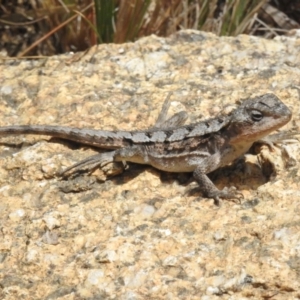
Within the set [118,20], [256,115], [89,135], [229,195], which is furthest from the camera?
[118,20]

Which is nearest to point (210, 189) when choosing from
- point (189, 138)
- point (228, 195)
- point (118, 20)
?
point (228, 195)

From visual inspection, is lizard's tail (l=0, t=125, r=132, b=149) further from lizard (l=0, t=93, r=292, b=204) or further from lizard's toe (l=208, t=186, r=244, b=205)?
lizard's toe (l=208, t=186, r=244, b=205)

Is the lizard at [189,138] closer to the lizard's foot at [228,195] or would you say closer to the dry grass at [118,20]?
the lizard's foot at [228,195]

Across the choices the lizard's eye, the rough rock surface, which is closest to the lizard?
the lizard's eye

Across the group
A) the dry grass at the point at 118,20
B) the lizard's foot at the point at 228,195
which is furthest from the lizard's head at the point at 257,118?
the dry grass at the point at 118,20

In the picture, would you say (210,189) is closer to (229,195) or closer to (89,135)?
(229,195)

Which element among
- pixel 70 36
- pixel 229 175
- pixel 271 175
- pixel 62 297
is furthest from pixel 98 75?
pixel 62 297
